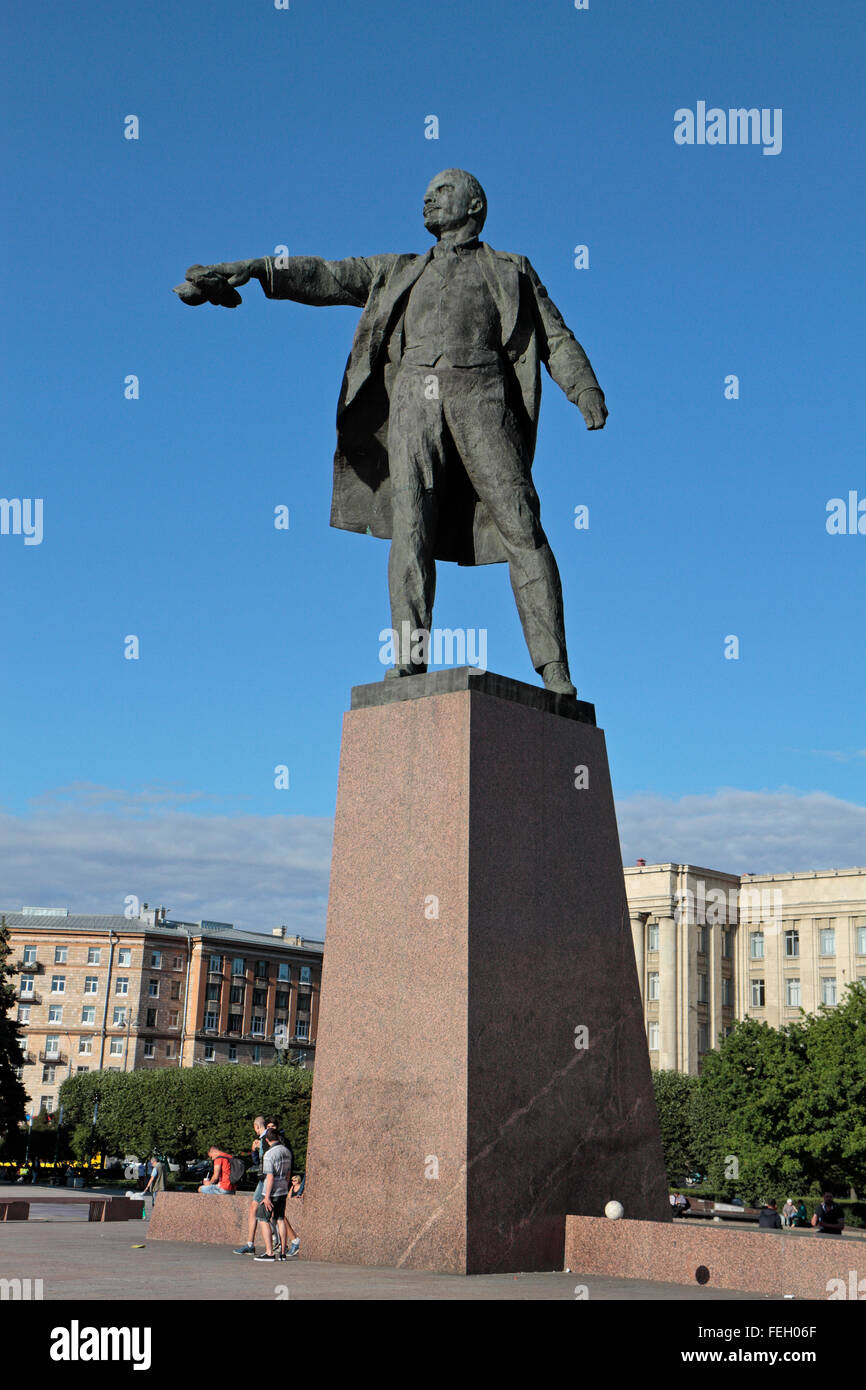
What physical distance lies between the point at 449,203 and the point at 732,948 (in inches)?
3335

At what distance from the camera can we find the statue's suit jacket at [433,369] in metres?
10.7

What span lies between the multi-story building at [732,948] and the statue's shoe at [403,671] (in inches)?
2976

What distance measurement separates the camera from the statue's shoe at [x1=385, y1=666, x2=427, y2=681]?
9875mm

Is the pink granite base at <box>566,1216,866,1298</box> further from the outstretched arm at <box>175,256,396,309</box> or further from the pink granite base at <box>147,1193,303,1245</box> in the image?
the outstretched arm at <box>175,256,396,309</box>

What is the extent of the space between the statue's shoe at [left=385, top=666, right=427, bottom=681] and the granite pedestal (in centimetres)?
15

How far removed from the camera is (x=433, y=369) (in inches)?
412

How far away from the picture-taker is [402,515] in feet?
34.0

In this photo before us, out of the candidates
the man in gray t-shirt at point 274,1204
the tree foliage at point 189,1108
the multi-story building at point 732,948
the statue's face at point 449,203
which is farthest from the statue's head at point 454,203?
the multi-story building at point 732,948

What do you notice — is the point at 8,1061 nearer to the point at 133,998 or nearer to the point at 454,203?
the point at 454,203

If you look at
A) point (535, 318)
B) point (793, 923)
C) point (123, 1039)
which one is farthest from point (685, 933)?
point (535, 318)

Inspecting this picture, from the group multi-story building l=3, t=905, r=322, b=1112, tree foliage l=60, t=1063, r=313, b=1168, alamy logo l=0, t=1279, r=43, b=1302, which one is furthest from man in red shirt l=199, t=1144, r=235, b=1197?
multi-story building l=3, t=905, r=322, b=1112
